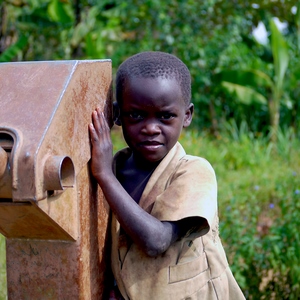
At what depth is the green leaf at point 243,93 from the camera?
8281 mm

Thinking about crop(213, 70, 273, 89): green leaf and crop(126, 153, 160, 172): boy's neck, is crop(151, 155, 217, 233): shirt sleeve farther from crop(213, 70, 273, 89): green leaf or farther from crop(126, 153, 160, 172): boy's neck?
crop(213, 70, 273, 89): green leaf

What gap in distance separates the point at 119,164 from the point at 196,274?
47 centimetres

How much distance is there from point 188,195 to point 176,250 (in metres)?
0.19

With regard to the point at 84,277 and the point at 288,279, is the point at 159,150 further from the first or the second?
the point at 288,279

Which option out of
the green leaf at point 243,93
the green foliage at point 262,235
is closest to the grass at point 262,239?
the green foliage at point 262,235

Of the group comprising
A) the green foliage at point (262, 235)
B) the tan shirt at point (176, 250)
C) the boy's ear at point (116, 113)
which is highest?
the boy's ear at point (116, 113)

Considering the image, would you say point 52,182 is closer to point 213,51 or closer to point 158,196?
point 158,196

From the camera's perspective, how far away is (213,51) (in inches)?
340

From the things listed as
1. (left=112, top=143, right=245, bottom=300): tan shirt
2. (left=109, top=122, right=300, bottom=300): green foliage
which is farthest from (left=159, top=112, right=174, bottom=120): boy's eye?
(left=109, top=122, right=300, bottom=300): green foliage

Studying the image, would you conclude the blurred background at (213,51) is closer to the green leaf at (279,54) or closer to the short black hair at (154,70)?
the green leaf at (279,54)

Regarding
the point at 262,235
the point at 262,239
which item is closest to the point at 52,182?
the point at 262,239

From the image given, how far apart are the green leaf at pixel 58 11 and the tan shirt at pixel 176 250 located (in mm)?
5988

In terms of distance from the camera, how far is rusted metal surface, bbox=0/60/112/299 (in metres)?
1.27

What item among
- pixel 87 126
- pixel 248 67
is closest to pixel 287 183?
pixel 87 126
